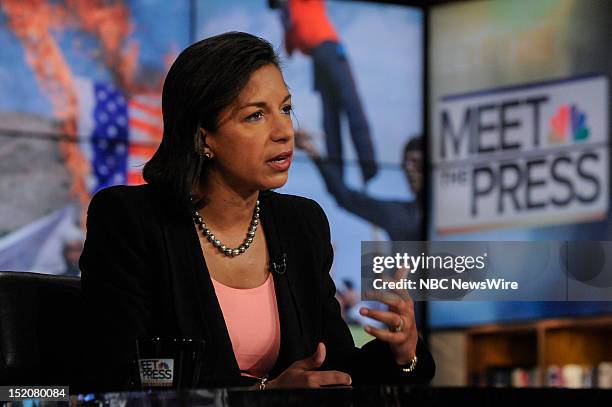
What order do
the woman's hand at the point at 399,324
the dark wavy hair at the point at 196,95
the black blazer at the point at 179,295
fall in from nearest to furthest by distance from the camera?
the woman's hand at the point at 399,324, the black blazer at the point at 179,295, the dark wavy hair at the point at 196,95

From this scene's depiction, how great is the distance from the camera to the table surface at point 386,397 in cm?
101

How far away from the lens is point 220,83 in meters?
1.93

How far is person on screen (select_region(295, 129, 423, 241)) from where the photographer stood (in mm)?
5383

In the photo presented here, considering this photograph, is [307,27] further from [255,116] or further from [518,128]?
[255,116]

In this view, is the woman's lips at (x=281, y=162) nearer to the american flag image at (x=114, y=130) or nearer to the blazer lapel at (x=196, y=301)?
the blazer lapel at (x=196, y=301)

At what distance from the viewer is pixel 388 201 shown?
217 inches

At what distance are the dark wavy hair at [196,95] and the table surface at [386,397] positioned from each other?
97 centimetres

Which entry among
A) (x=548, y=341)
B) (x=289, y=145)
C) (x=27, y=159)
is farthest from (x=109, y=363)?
(x=548, y=341)

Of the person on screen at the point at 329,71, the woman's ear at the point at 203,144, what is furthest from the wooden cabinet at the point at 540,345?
the woman's ear at the point at 203,144

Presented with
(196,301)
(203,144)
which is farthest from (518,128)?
(196,301)

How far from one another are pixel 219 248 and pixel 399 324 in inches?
19.7

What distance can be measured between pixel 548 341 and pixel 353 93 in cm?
151

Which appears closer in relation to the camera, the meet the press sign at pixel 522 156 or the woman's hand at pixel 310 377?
the woman's hand at pixel 310 377

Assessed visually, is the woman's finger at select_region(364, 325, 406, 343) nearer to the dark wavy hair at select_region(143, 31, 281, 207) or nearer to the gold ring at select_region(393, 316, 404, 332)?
the gold ring at select_region(393, 316, 404, 332)
